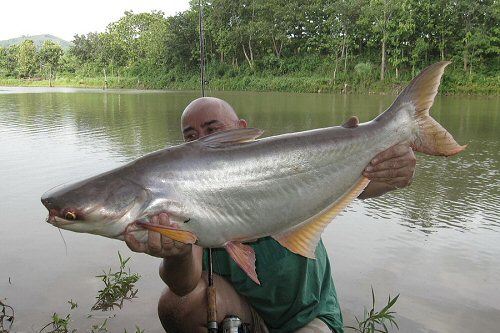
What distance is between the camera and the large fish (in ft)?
6.58

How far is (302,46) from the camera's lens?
48.9 m

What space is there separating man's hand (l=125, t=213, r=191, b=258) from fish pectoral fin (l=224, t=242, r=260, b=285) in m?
0.24

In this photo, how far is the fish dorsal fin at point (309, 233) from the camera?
2.42m

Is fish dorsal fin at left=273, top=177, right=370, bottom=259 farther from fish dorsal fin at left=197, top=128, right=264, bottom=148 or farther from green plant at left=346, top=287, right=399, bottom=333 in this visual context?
green plant at left=346, top=287, right=399, bottom=333

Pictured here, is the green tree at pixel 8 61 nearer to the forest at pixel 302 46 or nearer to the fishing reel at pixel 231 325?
the forest at pixel 302 46

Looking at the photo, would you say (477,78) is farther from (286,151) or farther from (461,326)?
(286,151)

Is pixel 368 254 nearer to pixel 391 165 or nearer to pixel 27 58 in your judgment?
pixel 391 165

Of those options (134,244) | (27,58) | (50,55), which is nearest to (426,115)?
(134,244)

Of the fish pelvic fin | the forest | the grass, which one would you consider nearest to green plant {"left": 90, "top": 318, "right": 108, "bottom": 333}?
the grass

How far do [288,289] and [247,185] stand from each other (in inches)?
34.7

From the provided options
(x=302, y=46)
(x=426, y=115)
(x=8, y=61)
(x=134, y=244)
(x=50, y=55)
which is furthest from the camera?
(x=8, y=61)

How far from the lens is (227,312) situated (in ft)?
10.00

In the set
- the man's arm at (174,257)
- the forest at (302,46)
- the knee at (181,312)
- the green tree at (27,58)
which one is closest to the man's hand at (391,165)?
the man's arm at (174,257)

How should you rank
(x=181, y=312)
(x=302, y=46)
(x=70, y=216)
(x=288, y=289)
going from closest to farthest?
1. (x=70, y=216)
2. (x=288, y=289)
3. (x=181, y=312)
4. (x=302, y=46)
